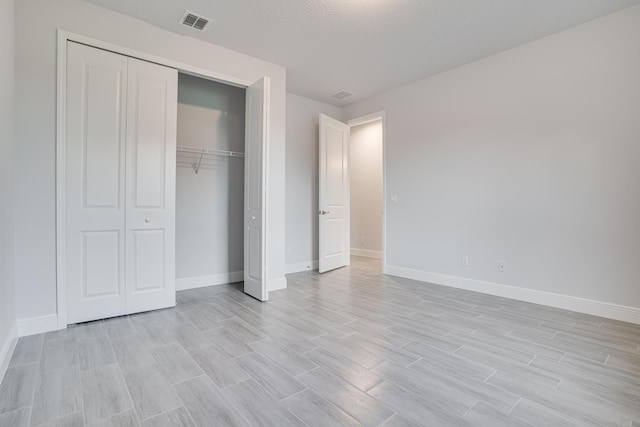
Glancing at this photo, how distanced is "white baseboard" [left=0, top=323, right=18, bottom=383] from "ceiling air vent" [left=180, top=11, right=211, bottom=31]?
2.93m

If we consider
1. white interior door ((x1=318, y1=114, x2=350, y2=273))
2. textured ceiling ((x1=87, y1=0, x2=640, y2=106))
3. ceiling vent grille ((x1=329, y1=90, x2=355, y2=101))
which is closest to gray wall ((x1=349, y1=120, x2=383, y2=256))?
white interior door ((x1=318, y1=114, x2=350, y2=273))

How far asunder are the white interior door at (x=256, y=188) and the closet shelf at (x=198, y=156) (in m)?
0.64

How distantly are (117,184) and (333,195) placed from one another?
309cm

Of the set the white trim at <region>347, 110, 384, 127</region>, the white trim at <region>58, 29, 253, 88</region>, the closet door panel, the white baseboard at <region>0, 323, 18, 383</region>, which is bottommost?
the white baseboard at <region>0, 323, 18, 383</region>

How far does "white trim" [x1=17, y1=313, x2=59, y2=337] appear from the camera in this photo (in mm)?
2380

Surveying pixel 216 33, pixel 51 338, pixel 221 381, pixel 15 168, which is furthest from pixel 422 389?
pixel 216 33

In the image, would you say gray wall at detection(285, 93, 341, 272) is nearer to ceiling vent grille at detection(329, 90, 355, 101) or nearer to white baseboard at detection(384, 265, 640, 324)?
ceiling vent grille at detection(329, 90, 355, 101)

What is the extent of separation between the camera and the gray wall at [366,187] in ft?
21.4

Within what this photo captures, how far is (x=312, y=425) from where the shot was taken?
1417mm

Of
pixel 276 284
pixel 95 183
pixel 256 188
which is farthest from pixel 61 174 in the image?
pixel 276 284

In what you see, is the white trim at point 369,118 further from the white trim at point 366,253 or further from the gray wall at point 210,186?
the white trim at point 366,253

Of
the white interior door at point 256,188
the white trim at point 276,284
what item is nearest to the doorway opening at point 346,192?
the white trim at point 276,284

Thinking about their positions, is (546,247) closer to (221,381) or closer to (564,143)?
(564,143)

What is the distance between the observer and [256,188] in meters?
3.48
